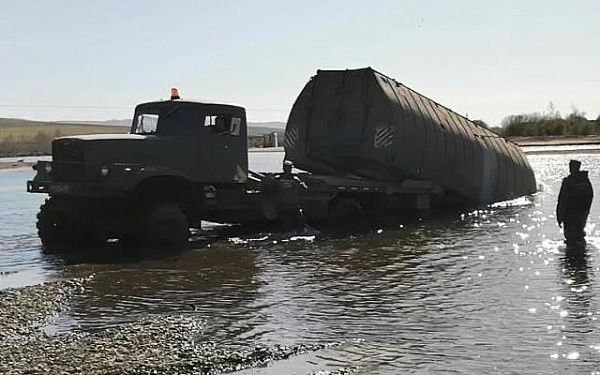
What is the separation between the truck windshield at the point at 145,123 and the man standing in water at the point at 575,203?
646 cm

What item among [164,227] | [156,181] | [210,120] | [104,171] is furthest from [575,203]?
[104,171]

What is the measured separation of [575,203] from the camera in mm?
12641

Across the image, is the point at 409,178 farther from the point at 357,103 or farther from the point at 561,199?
the point at 561,199

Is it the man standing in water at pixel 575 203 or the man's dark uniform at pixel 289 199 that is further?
the man's dark uniform at pixel 289 199

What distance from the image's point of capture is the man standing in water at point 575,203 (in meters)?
12.6

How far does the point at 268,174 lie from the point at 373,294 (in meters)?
6.68

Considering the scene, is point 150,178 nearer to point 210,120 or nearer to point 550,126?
point 210,120

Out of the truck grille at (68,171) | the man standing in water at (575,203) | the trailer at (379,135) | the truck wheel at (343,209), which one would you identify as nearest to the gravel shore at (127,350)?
the truck grille at (68,171)

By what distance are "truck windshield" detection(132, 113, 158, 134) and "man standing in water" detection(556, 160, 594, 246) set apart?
6.46 m

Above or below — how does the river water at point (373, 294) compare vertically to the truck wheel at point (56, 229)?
below

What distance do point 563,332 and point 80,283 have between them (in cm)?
545

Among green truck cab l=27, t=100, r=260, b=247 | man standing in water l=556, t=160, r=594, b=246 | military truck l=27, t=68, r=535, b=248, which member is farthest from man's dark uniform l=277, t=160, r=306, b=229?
man standing in water l=556, t=160, r=594, b=246

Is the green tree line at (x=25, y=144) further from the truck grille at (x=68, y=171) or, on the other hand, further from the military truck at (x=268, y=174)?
the truck grille at (x=68, y=171)

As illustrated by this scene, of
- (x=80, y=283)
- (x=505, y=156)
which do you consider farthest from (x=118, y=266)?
(x=505, y=156)
